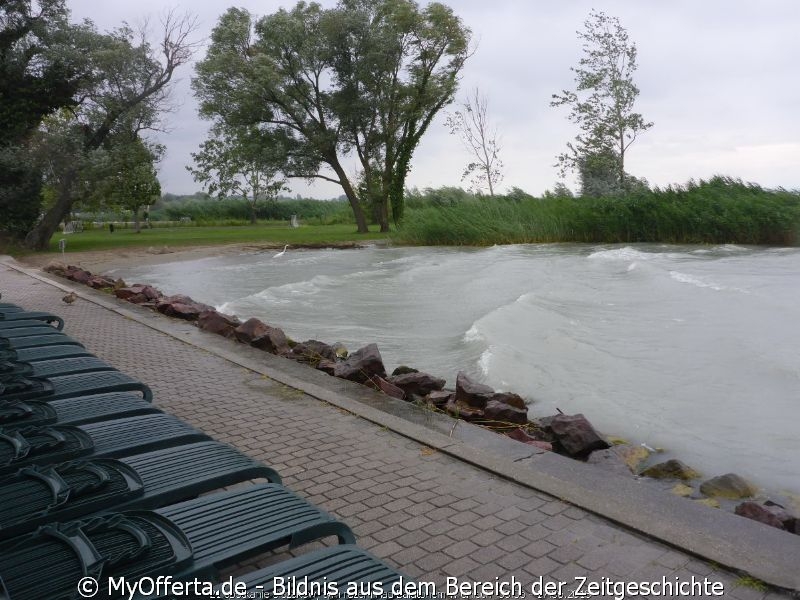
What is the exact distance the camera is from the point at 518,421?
6086 millimetres

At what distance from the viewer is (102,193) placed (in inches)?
1078

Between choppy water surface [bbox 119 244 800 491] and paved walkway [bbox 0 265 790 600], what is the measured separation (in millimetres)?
2332

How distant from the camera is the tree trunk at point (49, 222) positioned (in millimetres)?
27750

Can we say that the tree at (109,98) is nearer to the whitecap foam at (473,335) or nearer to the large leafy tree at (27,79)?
the large leafy tree at (27,79)

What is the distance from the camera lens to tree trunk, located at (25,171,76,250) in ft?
91.0

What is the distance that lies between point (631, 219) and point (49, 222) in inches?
857

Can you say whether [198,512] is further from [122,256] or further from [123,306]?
[122,256]

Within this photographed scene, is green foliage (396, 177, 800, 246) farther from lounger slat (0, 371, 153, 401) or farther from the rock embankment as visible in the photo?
lounger slat (0, 371, 153, 401)

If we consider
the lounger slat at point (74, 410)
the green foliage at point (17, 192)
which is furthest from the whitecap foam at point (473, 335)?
the green foliage at point (17, 192)

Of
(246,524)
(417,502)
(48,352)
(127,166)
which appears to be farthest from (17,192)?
(246,524)

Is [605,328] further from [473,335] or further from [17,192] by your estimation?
[17,192]

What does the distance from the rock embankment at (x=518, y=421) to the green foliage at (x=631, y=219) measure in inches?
778

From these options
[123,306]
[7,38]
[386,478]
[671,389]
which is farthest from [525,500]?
[7,38]

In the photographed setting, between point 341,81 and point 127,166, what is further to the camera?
point 341,81
